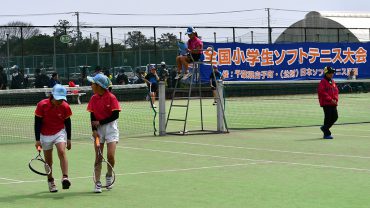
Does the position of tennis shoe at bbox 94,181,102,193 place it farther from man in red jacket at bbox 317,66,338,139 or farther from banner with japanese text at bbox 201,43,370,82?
banner with japanese text at bbox 201,43,370,82

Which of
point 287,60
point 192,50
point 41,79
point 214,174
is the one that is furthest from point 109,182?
point 287,60

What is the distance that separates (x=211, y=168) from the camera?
13.8 meters

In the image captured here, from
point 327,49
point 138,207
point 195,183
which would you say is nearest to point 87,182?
point 195,183

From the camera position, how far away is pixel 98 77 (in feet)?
36.7

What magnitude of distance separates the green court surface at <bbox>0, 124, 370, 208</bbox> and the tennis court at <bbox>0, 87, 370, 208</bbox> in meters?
0.01

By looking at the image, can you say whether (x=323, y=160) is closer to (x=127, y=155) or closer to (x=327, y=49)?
(x=127, y=155)

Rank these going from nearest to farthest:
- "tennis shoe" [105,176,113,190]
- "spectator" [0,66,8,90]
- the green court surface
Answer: the green court surface < "tennis shoe" [105,176,113,190] < "spectator" [0,66,8,90]

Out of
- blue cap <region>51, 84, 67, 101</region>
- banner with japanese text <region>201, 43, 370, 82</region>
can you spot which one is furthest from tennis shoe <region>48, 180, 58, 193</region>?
banner with japanese text <region>201, 43, 370, 82</region>

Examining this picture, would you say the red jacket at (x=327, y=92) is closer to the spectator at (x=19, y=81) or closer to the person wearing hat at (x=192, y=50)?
the person wearing hat at (x=192, y=50)

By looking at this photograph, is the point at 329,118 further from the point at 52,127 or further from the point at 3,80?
the point at 3,80

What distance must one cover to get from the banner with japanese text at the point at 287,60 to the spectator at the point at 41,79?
7.36m

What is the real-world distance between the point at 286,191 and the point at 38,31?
1078 inches

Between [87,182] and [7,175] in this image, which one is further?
[7,175]

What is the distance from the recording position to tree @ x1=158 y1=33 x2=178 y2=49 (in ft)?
136
